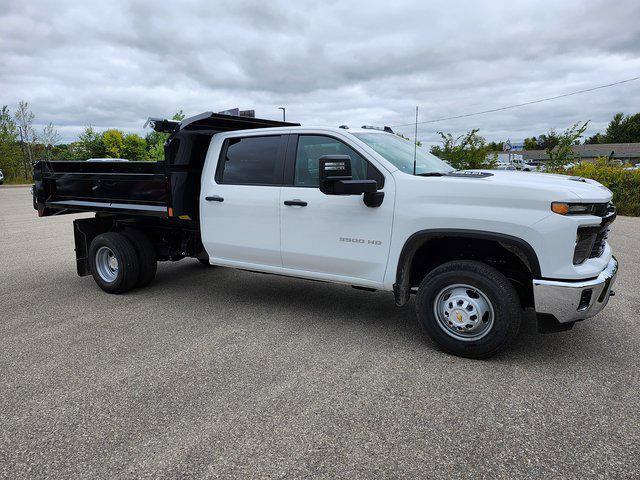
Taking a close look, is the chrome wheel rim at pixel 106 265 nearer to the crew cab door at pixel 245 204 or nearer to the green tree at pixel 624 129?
the crew cab door at pixel 245 204

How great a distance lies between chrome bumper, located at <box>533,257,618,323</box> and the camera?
3.34m

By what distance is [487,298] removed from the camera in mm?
3596

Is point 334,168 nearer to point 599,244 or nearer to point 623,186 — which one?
point 599,244

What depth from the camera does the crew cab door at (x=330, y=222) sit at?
4031 millimetres

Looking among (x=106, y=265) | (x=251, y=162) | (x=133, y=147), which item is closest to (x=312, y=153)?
(x=251, y=162)

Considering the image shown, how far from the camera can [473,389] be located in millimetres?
3270

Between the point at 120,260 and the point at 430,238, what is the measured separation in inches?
149

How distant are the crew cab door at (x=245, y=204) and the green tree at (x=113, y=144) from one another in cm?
3001

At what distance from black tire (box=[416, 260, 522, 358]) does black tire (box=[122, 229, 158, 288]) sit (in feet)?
11.7

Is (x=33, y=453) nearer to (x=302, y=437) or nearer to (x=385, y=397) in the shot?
(x=302, y=437)

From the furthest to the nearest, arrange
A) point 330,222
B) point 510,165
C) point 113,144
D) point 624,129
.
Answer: point 624,129, point 113,144, point 510,165, point 330,222

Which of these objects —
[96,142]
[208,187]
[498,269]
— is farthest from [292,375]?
[96,142]

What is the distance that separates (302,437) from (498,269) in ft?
7.42

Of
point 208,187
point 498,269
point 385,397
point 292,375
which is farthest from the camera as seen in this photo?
point 208,187
